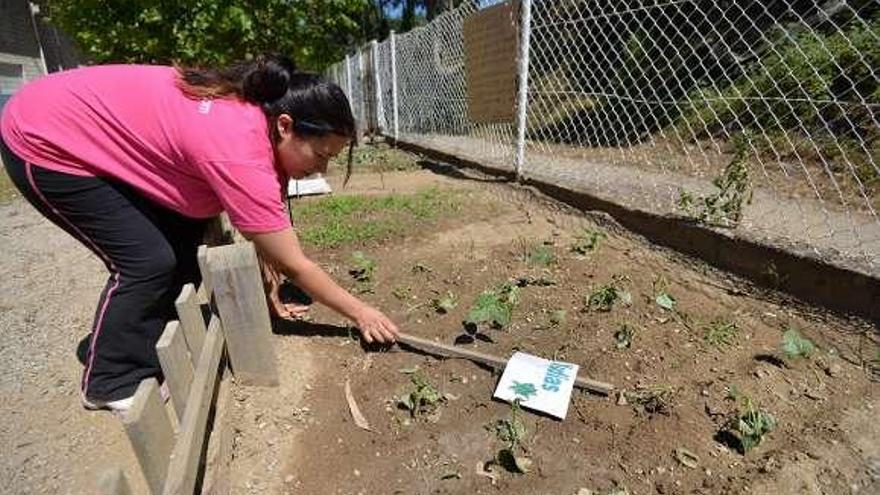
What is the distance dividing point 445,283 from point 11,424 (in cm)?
179

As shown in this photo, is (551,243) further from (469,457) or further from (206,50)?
(206,50)

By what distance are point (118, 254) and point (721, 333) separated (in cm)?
217

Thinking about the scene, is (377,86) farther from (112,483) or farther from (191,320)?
(112,483)

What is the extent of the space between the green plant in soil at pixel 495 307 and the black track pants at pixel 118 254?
1139mm

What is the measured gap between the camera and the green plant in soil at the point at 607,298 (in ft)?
8.25

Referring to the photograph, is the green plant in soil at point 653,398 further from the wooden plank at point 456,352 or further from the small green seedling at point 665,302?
the small green seedling at point 665,302

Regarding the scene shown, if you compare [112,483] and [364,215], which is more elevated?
[112,483]

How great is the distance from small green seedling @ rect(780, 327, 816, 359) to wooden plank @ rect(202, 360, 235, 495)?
1852 mm

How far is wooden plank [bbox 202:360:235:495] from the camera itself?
1444 millimetres

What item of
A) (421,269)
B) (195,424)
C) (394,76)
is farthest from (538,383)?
(394,76)

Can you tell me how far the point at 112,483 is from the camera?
0.87 metres

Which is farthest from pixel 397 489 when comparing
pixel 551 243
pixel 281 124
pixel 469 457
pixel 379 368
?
pixel 551 243

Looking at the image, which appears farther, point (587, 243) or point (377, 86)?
point (377, 86)

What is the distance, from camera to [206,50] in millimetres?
7469
